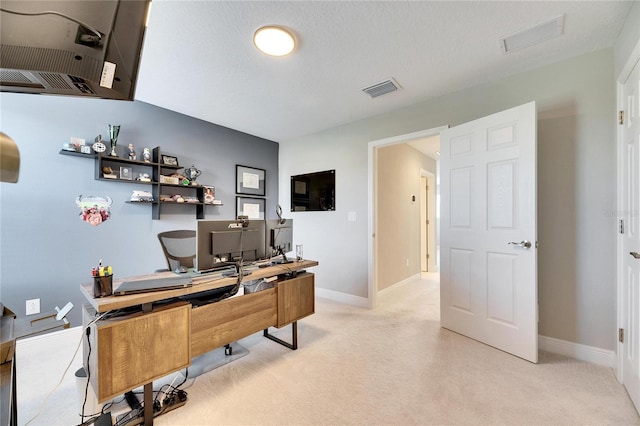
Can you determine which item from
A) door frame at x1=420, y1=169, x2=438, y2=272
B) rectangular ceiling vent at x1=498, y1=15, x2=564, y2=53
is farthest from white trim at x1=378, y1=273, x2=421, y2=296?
rectangular ceiling vent at x1=498, y1=15, x2=564, y2=53

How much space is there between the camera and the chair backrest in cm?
230

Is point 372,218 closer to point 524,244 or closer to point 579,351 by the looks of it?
point 524,244

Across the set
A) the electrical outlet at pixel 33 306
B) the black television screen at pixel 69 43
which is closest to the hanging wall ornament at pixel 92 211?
the black television screen at pixel 69 43

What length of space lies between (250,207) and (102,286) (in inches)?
113

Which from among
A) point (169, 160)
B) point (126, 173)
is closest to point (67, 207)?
point (126, 173)

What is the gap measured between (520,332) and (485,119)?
186cm

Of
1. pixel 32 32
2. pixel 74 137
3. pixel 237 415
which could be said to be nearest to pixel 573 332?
pixel 237 415

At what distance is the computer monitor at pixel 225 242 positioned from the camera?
5.74 feet

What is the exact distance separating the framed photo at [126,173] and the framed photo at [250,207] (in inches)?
55.4

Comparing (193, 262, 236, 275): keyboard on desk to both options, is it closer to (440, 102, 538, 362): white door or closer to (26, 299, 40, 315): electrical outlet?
(26, 299, 40, 315): electrical outlet

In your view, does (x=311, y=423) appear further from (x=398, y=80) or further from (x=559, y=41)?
(x=559, y=41)

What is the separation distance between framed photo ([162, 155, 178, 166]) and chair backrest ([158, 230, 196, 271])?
3.82 ft

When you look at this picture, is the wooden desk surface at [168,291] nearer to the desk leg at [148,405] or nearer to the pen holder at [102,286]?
the pen holder at [102,286]

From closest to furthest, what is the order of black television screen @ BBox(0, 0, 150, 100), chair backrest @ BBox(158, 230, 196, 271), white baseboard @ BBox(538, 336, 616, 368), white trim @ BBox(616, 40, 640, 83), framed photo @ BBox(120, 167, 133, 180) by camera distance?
1. black television screen @ BBox(0, 0, 150, 100)
2. white trim @ BBox(616, 40, 640, 83)
3. white baseboard @ BBox(538, 336, 616, 368)
4. chair backrest @ BBox(158, 230, 196, 271)
5. framed photo @ BBox(120, 167, 133, 180)
